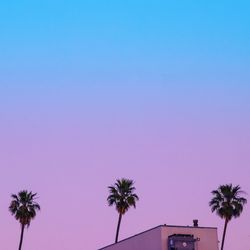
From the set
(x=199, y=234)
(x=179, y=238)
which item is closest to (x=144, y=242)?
(x=179, y=238)

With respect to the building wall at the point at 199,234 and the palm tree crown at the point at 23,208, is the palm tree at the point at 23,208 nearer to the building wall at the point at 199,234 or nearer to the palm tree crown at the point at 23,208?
the palm tree crown at the point at 23,208

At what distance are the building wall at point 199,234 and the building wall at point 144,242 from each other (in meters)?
0.56

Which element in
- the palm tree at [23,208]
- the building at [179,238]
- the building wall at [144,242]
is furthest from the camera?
the palm tree at [23,208]

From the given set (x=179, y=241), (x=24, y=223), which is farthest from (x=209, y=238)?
(x=24, y=223)

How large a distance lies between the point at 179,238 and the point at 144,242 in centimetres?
445

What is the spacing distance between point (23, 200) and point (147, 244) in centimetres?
3328

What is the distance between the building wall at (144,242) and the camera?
180 feet

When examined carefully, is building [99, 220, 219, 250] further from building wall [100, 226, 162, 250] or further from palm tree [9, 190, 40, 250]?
palm tree [9, 190, 40, 250]

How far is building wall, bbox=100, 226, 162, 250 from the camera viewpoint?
5472 centimetres

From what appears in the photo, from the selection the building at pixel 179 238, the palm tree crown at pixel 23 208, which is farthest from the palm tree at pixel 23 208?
the building at pixel 179 238

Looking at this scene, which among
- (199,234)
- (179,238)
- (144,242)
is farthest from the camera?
(144,242)

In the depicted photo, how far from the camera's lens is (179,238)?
54.2 metres

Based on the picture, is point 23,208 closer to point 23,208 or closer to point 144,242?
point 23,208

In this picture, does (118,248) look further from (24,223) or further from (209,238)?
(24,223)
